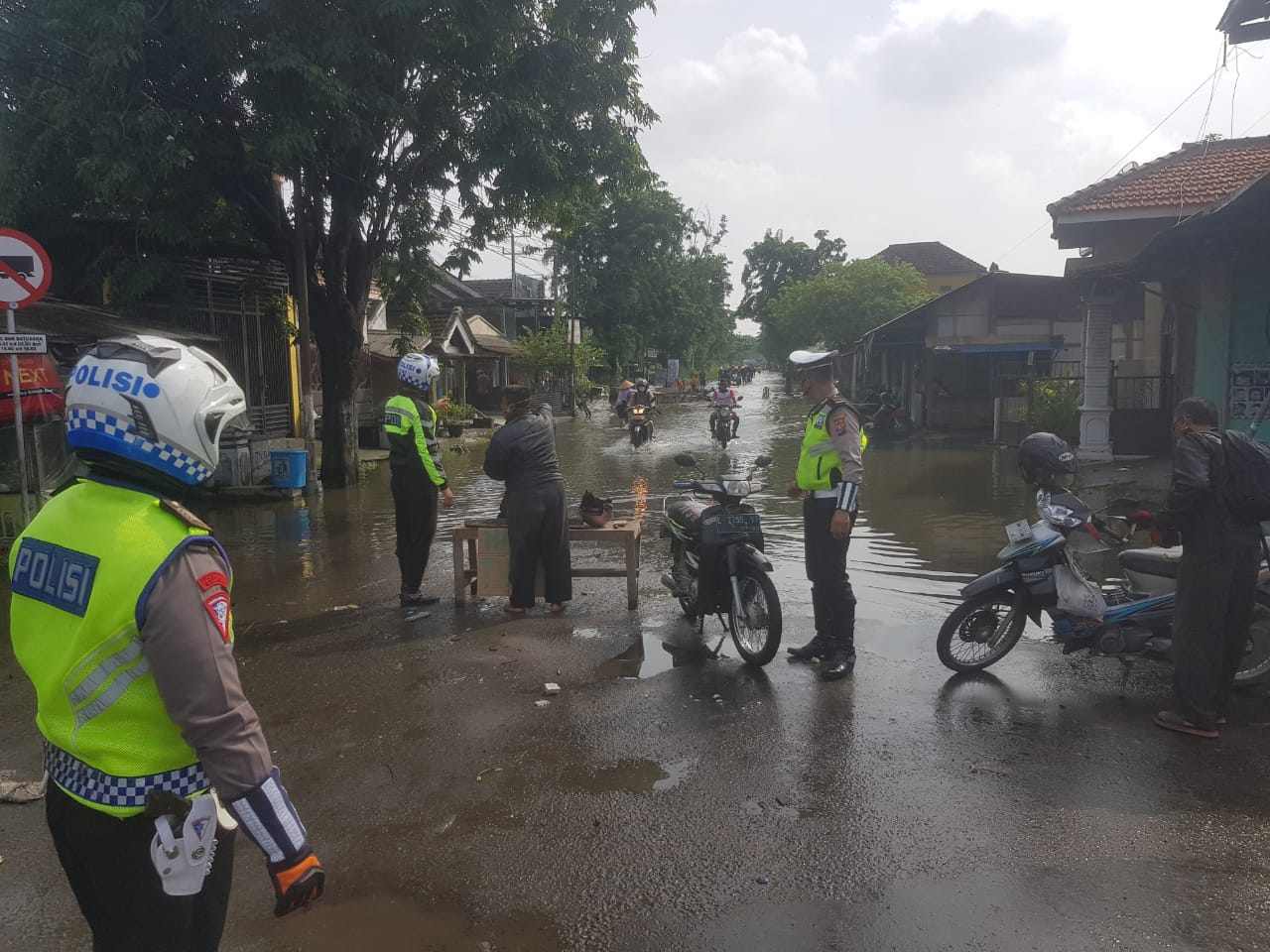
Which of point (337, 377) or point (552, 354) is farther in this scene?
point (552, 354)

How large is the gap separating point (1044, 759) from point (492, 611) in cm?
405

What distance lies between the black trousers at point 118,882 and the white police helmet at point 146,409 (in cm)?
71

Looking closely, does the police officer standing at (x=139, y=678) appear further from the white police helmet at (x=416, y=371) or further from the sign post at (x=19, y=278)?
the sign post at (x=19, y=278)

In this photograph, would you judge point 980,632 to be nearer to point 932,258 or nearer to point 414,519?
point 414,519

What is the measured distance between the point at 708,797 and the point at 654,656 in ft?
6.57

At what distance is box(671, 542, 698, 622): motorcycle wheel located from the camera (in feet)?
21.5

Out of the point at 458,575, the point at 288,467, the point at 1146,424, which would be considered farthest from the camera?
the point at 1146,424

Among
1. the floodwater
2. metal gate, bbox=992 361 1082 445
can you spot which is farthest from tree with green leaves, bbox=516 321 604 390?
metal gate, bbox=992 361 1082 445

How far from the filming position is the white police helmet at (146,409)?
1878 millimetres

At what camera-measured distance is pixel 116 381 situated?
1889 mm

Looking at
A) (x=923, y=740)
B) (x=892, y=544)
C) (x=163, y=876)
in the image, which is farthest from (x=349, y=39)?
(x=163, y=876)

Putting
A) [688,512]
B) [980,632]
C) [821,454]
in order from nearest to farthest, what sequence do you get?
[980,632], [821,454], [688,512]

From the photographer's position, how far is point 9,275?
25.2 feet

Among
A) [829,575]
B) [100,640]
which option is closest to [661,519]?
[829,575]
